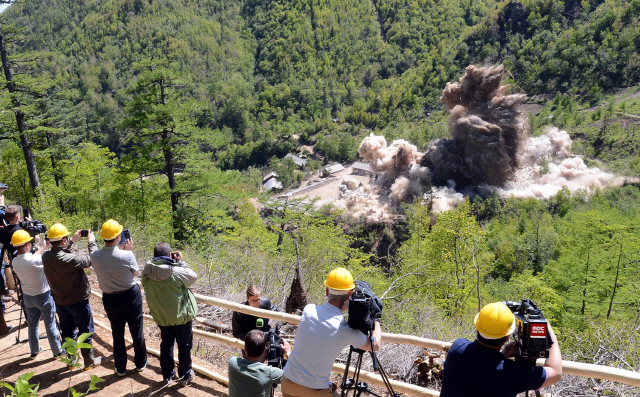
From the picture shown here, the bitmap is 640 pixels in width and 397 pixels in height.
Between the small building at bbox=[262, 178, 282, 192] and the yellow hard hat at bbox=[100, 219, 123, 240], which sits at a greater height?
the yellow hard hat at bbox=[100, 219, 123, 240]

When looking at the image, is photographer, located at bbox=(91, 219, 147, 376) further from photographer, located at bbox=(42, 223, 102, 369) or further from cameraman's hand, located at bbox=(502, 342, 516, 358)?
cameraman's hand, located at bbox=(502, 342, 516, 358)

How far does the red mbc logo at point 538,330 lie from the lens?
2.33 m

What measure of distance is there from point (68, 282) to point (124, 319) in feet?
2.40

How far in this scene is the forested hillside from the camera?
51.5 feet

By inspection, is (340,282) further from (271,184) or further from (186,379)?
(271,184)

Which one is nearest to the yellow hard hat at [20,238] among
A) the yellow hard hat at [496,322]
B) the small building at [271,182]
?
the yellow hard hat at [496,322]

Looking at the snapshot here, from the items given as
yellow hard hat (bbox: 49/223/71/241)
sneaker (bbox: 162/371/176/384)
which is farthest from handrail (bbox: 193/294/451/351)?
yellow hard hat (bbox: 49/223/71/241)

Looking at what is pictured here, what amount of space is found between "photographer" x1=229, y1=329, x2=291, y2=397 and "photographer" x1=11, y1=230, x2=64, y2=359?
9.90 feet

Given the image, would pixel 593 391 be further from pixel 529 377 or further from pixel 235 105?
pixel 235 105

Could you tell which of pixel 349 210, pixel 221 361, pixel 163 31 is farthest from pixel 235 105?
pixel 221 361

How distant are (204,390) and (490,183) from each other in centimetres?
3519

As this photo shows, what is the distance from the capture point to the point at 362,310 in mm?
2811

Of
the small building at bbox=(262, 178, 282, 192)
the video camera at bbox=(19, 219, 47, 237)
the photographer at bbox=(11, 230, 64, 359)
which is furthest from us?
the small building at bbox=(262, 178, 282, 192)

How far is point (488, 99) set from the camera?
110 feet
